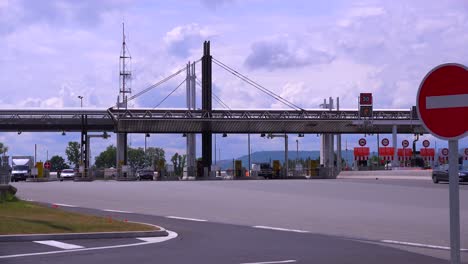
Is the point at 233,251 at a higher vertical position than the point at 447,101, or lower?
lower

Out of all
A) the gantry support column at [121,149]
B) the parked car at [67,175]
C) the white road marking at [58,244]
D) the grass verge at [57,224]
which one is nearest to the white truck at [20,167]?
the parked car at [67,175]

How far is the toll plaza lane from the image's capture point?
39.9 feet

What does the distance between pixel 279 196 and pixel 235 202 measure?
15.3 ft

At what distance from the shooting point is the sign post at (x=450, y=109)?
5895mm

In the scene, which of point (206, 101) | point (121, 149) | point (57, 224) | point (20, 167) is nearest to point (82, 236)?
point (57, 224)

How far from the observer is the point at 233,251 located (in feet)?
44.4

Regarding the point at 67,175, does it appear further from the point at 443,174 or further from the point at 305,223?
the point at 305,223

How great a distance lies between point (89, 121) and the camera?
7556 centimetres

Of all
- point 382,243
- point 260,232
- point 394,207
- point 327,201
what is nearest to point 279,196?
point 327,201

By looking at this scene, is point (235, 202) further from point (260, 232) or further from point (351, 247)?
point (351, 247)

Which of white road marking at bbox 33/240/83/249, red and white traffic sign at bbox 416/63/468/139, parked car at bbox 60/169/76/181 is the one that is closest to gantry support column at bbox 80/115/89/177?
parked car at bbox 60/169/76/181

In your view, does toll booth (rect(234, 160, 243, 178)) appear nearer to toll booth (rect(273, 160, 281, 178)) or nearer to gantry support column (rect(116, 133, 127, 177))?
toll booth (rect(273, 160, 281, 178))

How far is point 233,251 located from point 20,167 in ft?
222

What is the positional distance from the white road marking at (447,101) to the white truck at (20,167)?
7159cm
